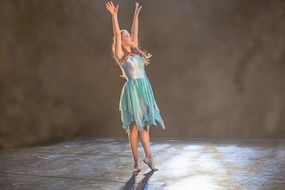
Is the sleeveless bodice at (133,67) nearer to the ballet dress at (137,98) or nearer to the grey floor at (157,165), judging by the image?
the ballet dress at (137,98)

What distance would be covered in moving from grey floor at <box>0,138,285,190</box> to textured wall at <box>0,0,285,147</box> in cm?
44

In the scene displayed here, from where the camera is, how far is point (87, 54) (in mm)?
6430

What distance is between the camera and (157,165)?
3.90 meters

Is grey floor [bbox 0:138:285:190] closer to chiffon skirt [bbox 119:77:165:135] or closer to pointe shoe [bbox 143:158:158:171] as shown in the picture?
pointe shoe [bbox 143:158:158:171]

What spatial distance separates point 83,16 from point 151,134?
208 centimetres

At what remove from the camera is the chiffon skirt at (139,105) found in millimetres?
3529

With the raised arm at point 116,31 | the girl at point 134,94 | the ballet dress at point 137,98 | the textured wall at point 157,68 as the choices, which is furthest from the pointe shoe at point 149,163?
the textured wall at point 157,68

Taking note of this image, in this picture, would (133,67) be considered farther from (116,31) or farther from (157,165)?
(157,165)

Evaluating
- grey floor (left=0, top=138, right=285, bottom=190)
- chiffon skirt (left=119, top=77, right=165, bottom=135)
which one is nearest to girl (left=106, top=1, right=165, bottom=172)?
chiffon skirt (left=119, top=77, right=165, bottom=135)

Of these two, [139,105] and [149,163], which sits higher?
[139,105]

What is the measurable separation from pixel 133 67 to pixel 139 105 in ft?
1.08

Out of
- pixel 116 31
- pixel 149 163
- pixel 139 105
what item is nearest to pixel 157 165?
pixel 149 163

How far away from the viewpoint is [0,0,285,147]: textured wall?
5199mm

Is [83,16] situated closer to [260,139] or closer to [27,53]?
[27,53]
